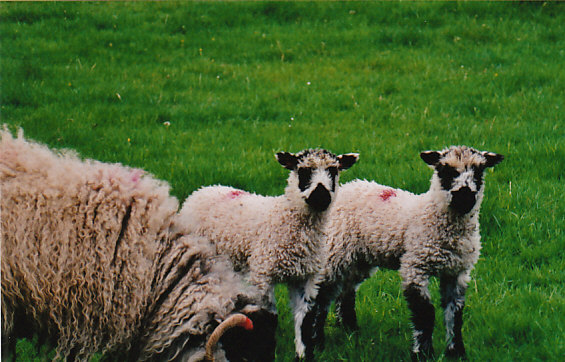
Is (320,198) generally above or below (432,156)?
below

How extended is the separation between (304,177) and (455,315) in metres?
1.46

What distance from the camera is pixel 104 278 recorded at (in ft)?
12.6

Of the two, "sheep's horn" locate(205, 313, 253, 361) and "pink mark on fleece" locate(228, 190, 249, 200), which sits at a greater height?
"sheep's horn" locate(205, 313, 253, 361)

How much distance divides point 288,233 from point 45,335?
5.88 feet

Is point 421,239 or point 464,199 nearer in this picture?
point 464,199

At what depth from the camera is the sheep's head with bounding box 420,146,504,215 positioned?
4531mm

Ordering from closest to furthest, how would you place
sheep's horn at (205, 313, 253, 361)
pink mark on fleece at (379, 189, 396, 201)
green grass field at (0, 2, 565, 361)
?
1. sheep's horn at (205, 313, 253, 361)
2. pink mark on fleece at (379, 189, 396, 201)
3. green grass field at (0, 2, 565, 361)

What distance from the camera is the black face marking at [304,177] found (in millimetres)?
4738

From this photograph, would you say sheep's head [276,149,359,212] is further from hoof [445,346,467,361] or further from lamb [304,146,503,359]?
hoof [445,346,467,361]

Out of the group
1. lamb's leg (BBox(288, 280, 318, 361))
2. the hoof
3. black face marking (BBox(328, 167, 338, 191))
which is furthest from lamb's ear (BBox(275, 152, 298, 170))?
the hoof

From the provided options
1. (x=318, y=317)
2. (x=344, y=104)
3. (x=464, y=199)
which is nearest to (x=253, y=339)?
(x=318, y=317)

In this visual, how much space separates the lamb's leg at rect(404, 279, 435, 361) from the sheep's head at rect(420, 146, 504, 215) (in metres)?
0.64

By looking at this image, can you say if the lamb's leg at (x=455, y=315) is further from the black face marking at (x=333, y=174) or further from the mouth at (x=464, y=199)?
the black face marking at (x=333, y=174)

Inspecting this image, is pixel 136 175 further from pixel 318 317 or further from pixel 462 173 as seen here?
pixel 462 173
